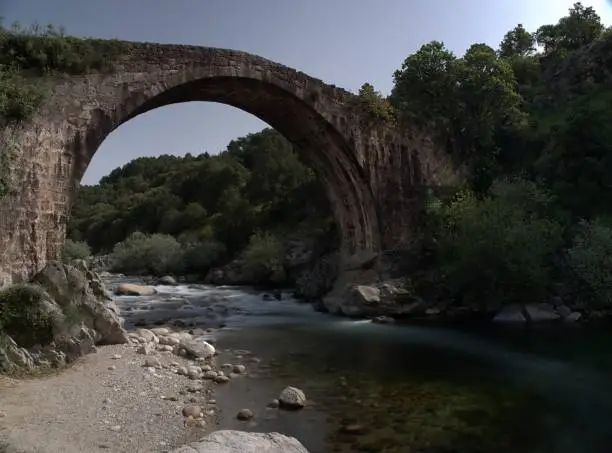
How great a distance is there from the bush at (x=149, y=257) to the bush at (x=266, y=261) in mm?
8197

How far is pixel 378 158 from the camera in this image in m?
21.8

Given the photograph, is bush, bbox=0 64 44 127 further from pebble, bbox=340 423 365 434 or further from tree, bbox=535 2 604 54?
tree, bbox=535 2 604 54

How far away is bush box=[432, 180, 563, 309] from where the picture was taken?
17359 mm

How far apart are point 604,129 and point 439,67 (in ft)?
22.8

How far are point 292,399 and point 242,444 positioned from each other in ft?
9.98

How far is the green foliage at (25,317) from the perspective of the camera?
31.9 feet

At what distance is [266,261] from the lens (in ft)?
97.5

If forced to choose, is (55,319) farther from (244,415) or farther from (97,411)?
(244,415)

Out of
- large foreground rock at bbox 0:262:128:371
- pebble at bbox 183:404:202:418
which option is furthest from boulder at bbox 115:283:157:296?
pebble at bbox 183:404:202:418

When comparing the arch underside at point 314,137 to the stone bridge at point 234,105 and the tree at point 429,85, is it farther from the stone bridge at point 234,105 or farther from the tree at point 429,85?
the tree at point 429,85

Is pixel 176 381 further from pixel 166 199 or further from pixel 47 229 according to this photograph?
pixel 166 199

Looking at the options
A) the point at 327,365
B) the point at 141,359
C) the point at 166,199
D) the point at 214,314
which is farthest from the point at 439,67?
the point at 166,199

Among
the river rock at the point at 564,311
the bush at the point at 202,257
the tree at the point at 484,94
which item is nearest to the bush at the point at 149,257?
the bush at the point at 202,257

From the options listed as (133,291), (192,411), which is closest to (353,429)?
(192,411)
